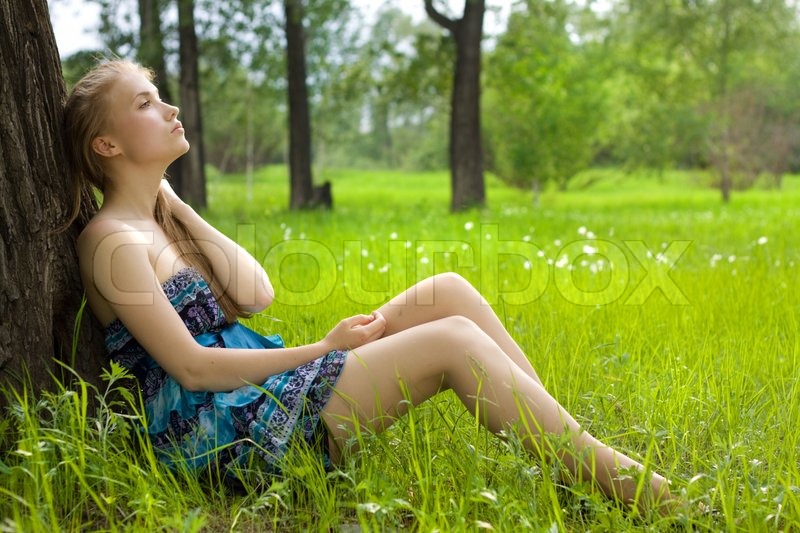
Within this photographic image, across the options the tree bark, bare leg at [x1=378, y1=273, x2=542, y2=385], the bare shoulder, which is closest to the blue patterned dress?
the bare shoulder

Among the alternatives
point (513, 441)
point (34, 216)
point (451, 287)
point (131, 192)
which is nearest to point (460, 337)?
point (513, 441)

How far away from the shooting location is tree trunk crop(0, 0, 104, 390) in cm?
247

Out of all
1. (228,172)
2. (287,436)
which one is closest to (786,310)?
(287,436)

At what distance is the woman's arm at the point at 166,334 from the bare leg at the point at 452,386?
0.51ft

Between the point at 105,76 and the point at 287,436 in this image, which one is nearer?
the point at 287,436

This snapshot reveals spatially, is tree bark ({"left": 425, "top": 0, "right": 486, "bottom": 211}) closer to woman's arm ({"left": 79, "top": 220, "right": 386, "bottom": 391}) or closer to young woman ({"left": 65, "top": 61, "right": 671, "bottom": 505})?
young woman ({"left": 65, "top": 61, "right": 671, "bottom": 505})

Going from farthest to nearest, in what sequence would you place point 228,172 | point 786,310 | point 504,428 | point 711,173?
point 228,172 → point 711,173 → point 786,310 → point 504,428

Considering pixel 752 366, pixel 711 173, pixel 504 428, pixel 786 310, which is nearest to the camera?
pixel 504 428

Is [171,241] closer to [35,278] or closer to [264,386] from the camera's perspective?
[35,278]

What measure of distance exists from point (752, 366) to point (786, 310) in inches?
45.7

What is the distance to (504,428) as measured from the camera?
2.42 meters

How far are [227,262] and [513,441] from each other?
4.17 feet

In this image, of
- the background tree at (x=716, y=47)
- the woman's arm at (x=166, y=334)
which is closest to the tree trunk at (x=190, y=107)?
the woman's arm at (x=166, y=334)

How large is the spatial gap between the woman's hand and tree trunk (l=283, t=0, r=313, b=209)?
1113 centimetres
